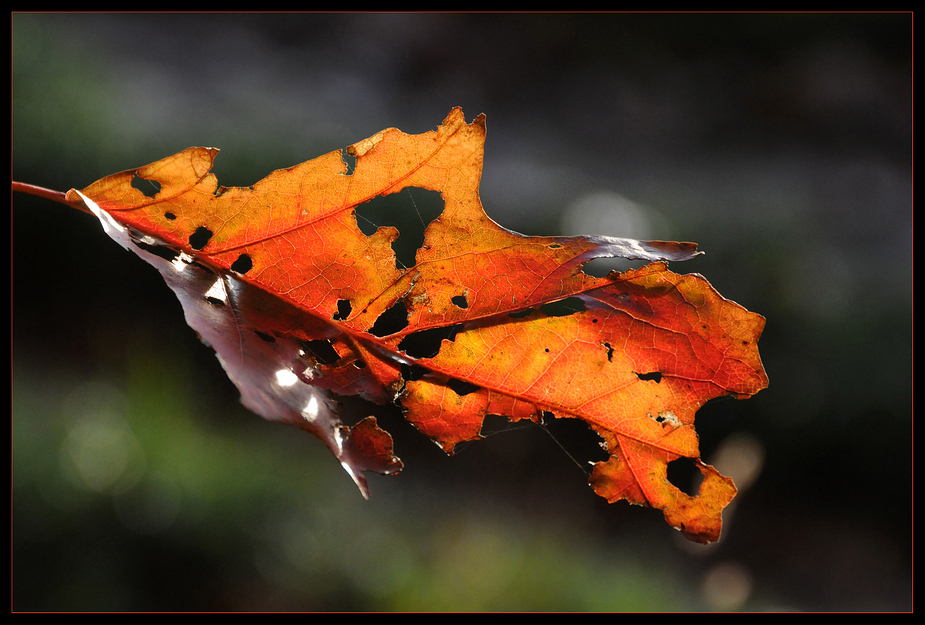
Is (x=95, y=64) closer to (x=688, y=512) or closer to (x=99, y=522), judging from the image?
(x=99, y=522)

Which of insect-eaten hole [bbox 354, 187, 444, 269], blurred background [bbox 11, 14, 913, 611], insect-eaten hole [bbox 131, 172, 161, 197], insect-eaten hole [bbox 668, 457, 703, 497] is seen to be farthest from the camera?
insect-eaten hole [bbox 668, 457, 703, 497]

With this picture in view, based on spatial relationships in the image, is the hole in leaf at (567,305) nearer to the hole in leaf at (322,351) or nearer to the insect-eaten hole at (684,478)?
the hole in leaf at (322,351)

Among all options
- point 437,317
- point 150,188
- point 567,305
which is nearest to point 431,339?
point 437,317

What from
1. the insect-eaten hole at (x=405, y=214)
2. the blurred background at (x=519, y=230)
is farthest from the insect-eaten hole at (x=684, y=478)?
the insect-eaten hole at (x=405, y=214)

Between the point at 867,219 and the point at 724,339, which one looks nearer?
the point at 724,339

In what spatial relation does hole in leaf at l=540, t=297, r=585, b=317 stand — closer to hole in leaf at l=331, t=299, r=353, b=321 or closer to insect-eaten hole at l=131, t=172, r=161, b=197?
hole in leaf at l=331, t=299, r=353, b=321

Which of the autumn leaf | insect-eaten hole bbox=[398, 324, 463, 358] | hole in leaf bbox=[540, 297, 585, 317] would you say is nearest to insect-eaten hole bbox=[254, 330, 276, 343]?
the autumn leaf

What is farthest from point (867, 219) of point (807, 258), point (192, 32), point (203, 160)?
point (192, 32)
